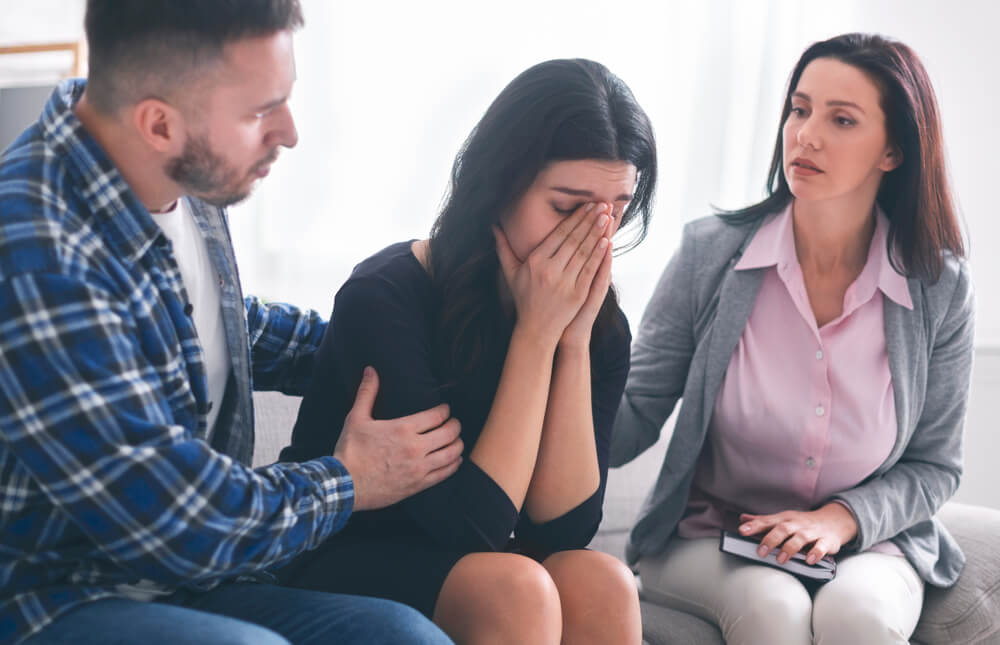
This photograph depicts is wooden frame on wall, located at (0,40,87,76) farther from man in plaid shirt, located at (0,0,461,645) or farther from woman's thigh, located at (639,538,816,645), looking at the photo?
woman's thigh, located at (639,538,816,645)

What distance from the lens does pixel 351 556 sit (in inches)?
50.5

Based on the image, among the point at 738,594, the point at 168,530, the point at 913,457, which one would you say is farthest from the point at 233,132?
the point at 913,457

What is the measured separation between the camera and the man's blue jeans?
93 centimetres

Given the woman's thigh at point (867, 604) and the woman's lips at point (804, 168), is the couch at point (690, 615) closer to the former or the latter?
the woman's thigh at point (867, 604)

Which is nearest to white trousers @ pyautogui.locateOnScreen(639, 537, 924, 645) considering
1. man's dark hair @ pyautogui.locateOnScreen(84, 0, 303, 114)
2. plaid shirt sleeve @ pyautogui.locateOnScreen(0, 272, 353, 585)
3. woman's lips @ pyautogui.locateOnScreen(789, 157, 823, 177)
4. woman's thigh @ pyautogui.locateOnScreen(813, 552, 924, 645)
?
woman's thigh @ pyautogui.locateOnScreen(813, 552, 924, 645)

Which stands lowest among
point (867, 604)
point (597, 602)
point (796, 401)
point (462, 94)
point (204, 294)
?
point (867, 604)

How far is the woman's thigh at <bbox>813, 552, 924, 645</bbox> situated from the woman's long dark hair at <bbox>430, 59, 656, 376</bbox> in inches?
26.9

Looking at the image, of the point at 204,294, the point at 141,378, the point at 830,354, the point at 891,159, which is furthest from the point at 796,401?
the point at 141,378

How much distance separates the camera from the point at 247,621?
1.06m

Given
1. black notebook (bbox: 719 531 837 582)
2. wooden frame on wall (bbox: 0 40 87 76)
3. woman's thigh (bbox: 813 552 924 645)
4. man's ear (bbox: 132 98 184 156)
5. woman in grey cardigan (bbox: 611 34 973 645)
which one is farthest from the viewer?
wooden frame on wall (bbox: 0 40 87 76)

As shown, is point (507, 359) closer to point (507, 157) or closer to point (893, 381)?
point (507, 157)

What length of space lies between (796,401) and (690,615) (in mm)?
417

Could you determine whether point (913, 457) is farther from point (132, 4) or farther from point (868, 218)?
point (132, 4)

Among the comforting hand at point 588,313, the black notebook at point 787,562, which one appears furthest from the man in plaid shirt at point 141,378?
the black notebook at point 787,562
